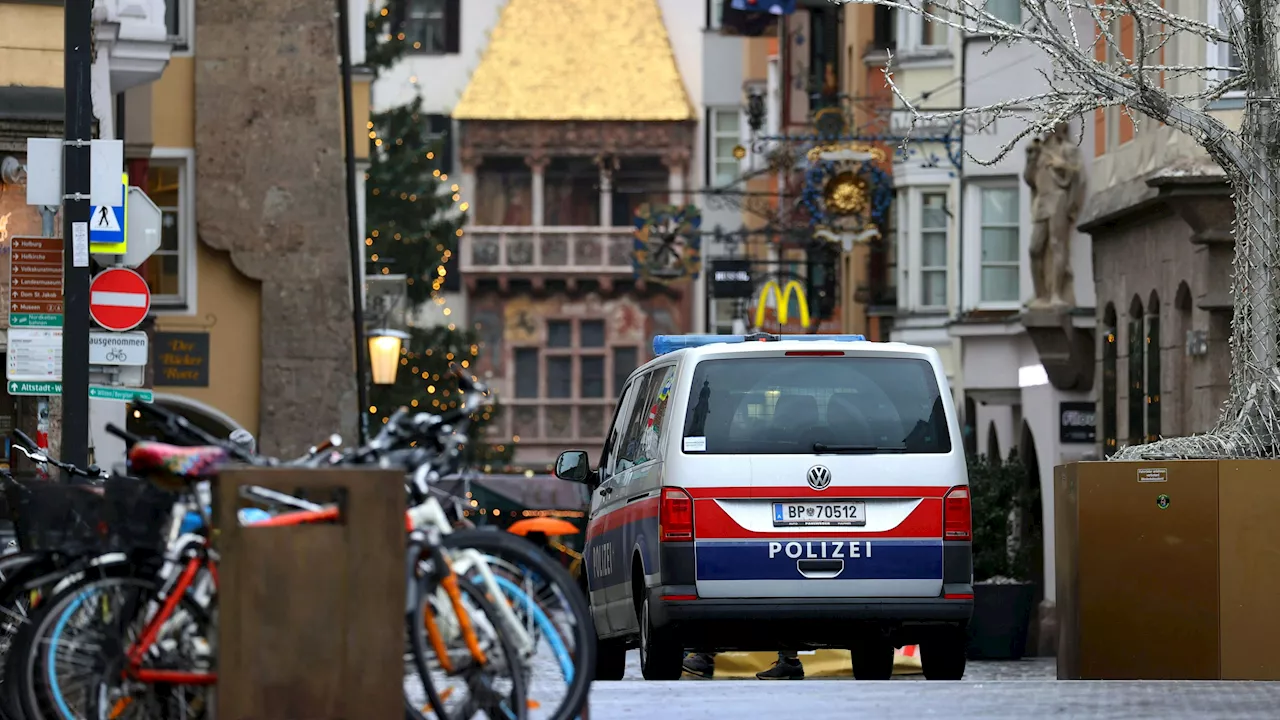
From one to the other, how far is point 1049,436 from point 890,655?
16377 millimetres

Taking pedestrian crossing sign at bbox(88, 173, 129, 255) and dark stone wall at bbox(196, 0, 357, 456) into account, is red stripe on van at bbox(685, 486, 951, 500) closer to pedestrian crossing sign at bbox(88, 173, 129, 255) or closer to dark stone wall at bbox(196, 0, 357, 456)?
pedestrian crossing sign at bbox(88, 173, 129, 255)

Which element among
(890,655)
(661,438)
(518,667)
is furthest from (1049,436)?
(518,667)

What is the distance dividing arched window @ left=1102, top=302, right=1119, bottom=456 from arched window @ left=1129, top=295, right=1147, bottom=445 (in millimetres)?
930

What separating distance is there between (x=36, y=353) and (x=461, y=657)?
33.9 ft

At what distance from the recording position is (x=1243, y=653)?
13.6 metres

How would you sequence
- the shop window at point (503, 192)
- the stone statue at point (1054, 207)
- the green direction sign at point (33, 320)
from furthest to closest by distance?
the shop window at point (503, 192), the stone statue at point (1054, 207), the green direction sign at point (33, 320)

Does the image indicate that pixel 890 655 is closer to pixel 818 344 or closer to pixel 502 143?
pixel 818 344

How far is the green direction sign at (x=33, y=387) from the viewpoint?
17266mm

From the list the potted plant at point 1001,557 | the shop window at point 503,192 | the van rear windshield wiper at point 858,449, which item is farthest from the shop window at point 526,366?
the van rear windshield wiper at point 858,449

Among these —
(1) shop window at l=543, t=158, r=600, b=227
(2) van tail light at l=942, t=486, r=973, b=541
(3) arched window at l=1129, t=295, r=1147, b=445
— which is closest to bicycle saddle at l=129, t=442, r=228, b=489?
(2) van tail light at l=942, t=486, r=973, b=541

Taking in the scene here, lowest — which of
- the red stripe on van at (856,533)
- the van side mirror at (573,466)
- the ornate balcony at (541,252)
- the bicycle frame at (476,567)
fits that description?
the red stripe on van at (856,533)

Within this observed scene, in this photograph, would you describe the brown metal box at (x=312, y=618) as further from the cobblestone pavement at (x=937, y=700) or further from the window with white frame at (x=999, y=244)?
the window with white frame at (x=999, y=244)

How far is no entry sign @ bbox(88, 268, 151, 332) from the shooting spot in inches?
721

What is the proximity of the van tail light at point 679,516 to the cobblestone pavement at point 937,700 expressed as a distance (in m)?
1.15
